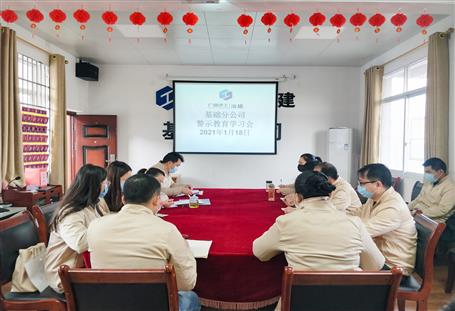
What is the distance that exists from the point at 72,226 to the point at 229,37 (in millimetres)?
3509

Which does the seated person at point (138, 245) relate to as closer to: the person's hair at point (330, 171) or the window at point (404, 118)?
the person's hair at point (330, 171)

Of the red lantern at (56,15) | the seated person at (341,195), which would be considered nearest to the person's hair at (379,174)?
the seated person at (341,195)

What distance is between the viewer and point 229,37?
4.43 meters

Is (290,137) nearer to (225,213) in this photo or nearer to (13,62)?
(225,213)

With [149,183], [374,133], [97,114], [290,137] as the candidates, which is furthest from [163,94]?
[149,183]

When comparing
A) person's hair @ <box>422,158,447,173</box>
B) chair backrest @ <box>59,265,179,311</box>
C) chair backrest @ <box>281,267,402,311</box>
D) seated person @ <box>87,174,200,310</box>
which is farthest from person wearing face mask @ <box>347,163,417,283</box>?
person's hair @ <box>422,158,447,173</box>

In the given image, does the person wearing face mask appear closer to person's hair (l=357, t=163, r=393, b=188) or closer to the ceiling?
person's hair (l=357, t=163, r=393, b=188)

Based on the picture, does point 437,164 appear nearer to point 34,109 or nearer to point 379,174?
point 379,174

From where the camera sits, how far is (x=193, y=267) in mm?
1402

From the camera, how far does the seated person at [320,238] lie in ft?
4.47

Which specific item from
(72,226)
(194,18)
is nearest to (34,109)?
(194,18)

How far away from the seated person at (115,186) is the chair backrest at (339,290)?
1462 millimetres

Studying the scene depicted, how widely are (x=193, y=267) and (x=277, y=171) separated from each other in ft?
15.9

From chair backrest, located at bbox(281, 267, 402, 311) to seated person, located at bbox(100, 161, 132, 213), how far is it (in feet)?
4.80
